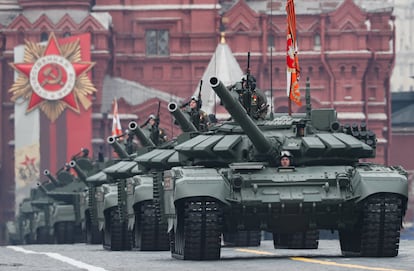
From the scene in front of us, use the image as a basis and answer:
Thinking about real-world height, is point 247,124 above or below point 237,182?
above

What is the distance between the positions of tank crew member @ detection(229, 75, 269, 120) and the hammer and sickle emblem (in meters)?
73.4

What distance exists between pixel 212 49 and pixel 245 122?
7950 cm

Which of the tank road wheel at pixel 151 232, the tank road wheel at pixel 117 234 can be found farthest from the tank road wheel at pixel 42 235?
the tank road wheel at pixel 151 232

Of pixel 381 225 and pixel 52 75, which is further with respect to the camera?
pixel 52 75

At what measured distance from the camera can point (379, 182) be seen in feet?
78.4

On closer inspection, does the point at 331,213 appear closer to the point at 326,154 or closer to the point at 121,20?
the point at 326,154

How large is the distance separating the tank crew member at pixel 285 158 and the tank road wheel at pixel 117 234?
1005 centimetres

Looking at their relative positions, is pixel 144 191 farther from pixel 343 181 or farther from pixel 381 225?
pixel 381 225

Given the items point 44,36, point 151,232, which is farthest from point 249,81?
point 44,36

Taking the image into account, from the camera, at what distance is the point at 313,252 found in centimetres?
2844

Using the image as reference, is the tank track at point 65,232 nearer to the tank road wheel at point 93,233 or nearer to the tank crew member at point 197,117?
the tank road wheel at point 93,233

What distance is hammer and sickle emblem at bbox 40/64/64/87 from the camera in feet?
327

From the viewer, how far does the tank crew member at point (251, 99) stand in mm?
26766

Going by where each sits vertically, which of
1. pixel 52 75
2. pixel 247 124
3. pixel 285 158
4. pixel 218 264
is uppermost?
pixel 52 75
